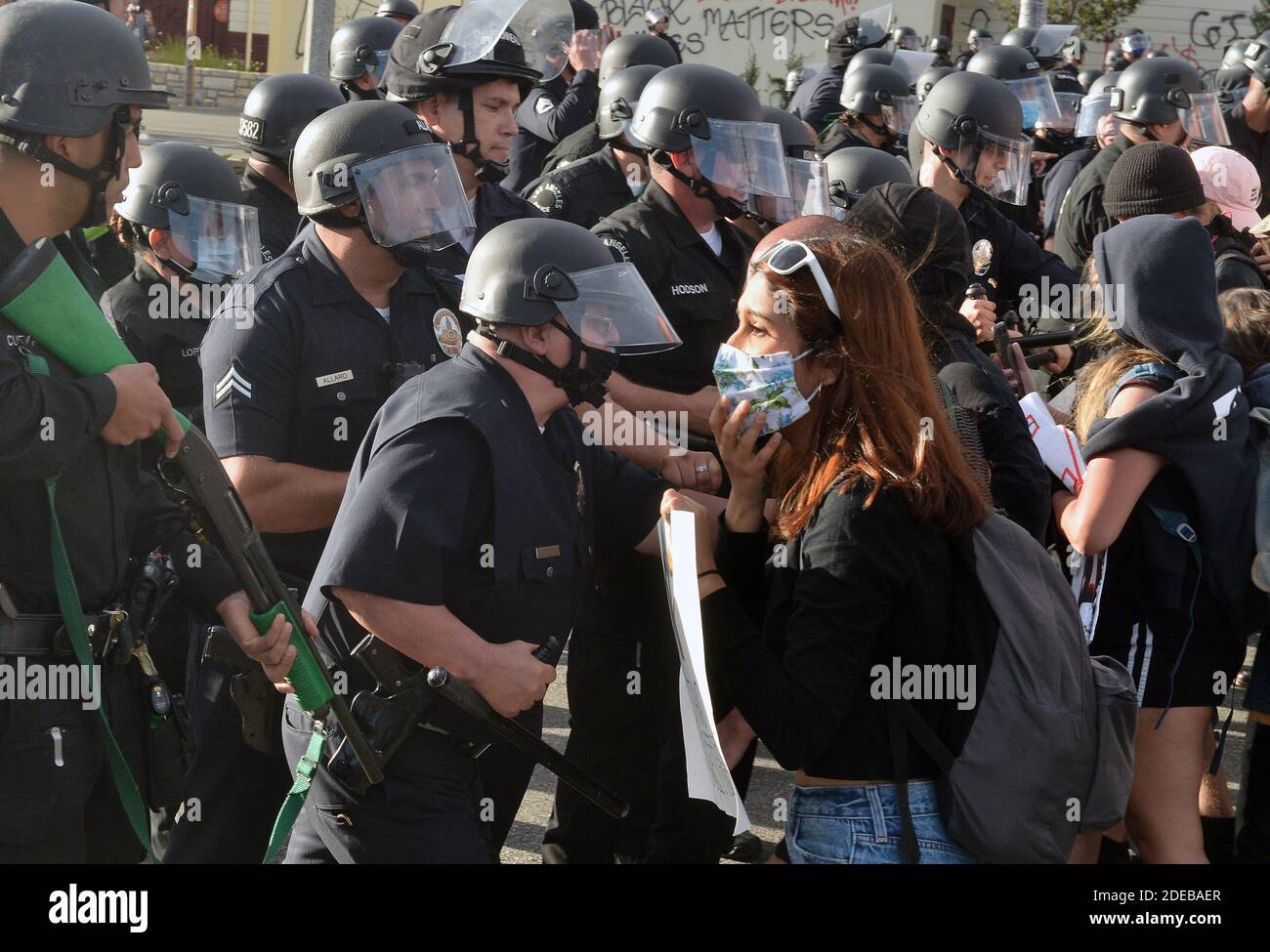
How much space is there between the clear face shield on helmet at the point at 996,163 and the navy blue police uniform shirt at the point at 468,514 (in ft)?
10.1

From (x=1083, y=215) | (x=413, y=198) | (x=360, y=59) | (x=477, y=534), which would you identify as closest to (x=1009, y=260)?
(x=1083, y=215)

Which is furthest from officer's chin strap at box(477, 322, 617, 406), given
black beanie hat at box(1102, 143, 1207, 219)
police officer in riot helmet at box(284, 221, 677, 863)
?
black beanie hat at box(1102, 143, 1207, 219)

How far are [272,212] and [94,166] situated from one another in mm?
2537

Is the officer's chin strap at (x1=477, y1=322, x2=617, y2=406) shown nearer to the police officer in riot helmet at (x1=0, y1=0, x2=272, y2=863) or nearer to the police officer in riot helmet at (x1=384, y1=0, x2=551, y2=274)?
the police officer in riot helmet at (x1=0, y1=0, x2=272, y2=863)

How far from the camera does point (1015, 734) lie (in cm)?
245

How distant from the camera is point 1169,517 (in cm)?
364

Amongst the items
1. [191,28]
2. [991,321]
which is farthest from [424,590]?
[191,28]

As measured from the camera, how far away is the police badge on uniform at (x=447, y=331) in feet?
12.3

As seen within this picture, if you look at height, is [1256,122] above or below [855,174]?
above

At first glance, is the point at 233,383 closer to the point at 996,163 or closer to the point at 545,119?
the point at 996,163

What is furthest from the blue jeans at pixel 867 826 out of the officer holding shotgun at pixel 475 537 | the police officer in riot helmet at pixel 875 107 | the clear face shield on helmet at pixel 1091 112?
the clear face shield on helmet at pixel 1091 112

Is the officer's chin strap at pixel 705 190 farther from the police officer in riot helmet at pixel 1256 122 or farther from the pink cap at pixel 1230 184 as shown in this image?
the police officer in riot helmet at pixel 1256 122

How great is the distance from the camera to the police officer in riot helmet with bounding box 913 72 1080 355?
5402 millimetres

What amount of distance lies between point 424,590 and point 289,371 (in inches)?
40.2
